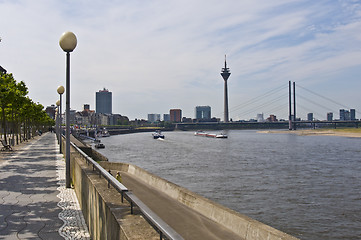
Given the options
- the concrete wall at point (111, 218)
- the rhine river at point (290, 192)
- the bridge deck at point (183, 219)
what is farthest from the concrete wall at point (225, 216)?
the concrete wall at point (111, 218)

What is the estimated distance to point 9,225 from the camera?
311 inches

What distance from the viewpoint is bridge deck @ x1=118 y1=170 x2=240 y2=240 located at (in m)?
12.9

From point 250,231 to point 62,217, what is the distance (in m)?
6.51

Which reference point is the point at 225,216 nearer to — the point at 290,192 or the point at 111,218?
the point at 111,218

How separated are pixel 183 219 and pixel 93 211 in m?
8.43

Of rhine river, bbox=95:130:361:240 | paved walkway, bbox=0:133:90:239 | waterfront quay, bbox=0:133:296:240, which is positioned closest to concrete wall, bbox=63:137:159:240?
waterfront quay, bbox=0:133:296:240

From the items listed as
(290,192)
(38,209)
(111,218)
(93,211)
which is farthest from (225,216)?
(290,192)

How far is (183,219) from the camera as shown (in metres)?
14.9

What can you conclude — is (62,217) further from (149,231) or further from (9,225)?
(149,231)

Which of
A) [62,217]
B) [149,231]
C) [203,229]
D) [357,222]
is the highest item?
[149,231]

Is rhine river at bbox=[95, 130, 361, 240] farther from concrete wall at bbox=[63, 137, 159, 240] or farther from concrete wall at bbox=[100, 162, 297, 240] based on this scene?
concrete wall at bbox=[63, 137, 159, 240]

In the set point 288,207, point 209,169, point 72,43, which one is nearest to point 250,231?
point 72,43

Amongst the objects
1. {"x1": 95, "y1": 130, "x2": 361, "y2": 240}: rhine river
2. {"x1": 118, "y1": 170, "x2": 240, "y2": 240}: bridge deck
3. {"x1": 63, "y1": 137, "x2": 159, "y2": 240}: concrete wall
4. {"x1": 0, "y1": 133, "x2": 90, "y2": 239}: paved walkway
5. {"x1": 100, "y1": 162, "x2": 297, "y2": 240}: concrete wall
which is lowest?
{"x1": 95, "y1": 130, "x2": 361, "y2": 240}: rhine river

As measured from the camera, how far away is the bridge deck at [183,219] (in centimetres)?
1285
